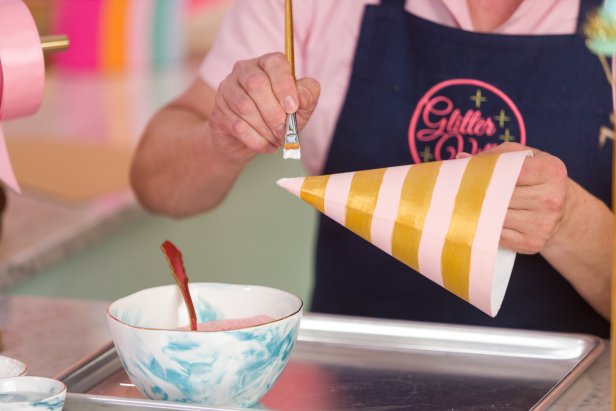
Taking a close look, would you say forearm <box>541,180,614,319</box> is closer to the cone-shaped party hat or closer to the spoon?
the cone-shaped party hat

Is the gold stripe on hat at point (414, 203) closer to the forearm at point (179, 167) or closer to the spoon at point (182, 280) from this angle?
the spoon at point (182, 280)

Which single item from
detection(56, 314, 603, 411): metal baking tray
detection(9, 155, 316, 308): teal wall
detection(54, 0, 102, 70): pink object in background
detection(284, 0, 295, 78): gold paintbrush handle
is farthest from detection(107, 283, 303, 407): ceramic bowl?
detection(54, 0, 102, 70): pink object in background

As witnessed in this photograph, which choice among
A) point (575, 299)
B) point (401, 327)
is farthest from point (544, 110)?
A: point (401, 327)

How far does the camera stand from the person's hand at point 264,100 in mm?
922

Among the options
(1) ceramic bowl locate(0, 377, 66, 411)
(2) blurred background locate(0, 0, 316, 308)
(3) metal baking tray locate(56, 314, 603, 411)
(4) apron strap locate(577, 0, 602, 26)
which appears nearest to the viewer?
(1) ceramic bowl locate(0, 377, 66, 411)

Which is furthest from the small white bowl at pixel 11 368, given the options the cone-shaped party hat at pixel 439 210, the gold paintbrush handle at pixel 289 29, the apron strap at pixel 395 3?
the apron strap at pixel 395 3

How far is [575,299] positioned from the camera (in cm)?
117

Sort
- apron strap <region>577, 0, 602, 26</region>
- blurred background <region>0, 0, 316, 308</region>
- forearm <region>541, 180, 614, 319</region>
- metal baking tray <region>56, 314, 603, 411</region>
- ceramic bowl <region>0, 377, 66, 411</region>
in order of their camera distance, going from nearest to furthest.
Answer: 1. ceramic bowl <region>0, 377, 66, 411</region>
2. metal baking tray <region>56, 314, 603, 411</region>
3. forearm <region>541, 180, 614, 319</region>
4. apron strap <region>577, 0, 602, 26</region>
5. blurred background <region>0, 0, 316, 308</region>

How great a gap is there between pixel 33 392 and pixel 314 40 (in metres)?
0.63

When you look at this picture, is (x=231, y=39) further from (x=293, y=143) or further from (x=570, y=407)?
(x=570, y=407)

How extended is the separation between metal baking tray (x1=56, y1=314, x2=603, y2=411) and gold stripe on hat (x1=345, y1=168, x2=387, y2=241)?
0.50ft

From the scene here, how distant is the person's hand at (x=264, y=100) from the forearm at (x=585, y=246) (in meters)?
0.26

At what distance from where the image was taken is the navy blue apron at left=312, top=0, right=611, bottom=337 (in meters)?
1.14

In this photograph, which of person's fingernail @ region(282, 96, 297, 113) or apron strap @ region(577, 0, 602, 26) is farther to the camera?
apron strap @ region(577, 0, 602, 26)
